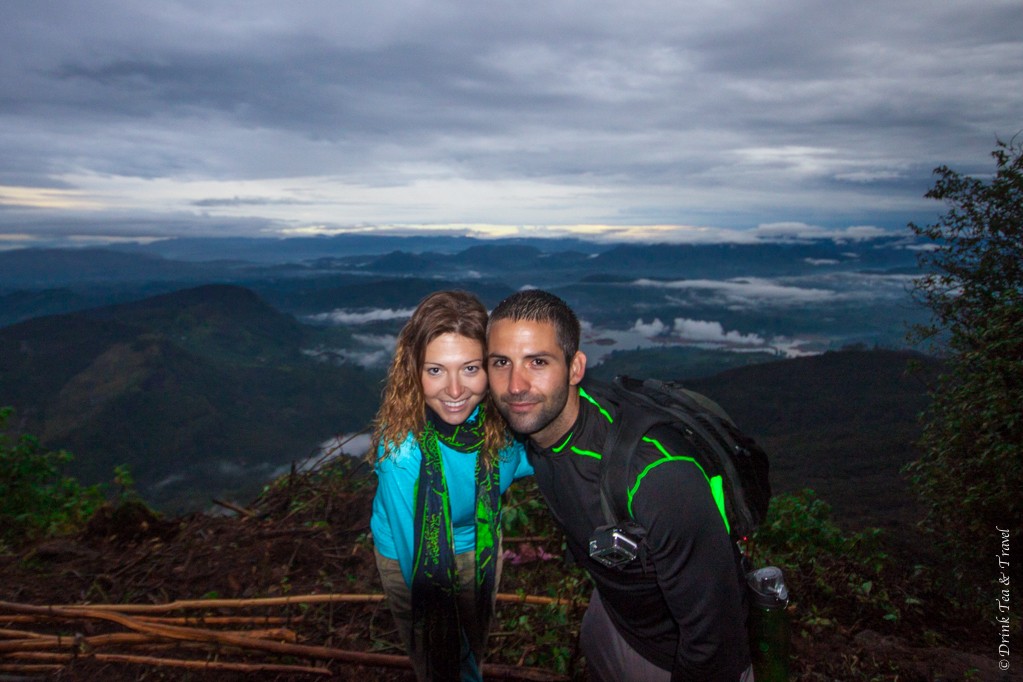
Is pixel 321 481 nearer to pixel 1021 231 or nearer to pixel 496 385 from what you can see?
pixel 496 385

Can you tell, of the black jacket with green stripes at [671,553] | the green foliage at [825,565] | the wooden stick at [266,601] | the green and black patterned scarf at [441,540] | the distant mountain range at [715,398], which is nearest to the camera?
the black jacket with green stripes at [671,553]

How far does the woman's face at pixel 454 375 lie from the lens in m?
2.88

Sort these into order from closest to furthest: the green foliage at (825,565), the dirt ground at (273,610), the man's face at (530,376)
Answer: the man's face at (530,376) → the dirt ground at (273,610) → the green foliage at (825,565)

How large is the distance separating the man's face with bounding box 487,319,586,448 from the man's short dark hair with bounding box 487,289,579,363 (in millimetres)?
25

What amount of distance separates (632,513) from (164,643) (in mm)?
3748

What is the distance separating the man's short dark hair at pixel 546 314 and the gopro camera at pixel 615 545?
74 cm

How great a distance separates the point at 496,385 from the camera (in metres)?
2.50

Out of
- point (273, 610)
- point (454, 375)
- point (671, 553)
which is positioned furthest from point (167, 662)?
point (671, 553)

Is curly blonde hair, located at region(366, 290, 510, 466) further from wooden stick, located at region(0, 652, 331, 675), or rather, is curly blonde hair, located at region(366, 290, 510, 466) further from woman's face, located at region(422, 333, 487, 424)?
wooden stick, located at region(0, 652, 331, 675)

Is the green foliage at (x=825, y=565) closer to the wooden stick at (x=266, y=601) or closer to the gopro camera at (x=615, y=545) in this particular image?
the wooden stick at (x=266, y=601)

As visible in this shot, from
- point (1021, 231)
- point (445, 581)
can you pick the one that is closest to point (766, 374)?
point (1021, 231)

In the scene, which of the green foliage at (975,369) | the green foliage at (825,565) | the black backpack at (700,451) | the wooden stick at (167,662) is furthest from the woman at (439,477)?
the green foliage at (975,369)

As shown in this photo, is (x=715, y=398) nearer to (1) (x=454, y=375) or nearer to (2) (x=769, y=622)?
(2) (x=769, y=622)

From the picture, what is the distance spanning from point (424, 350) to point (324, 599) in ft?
9.36
